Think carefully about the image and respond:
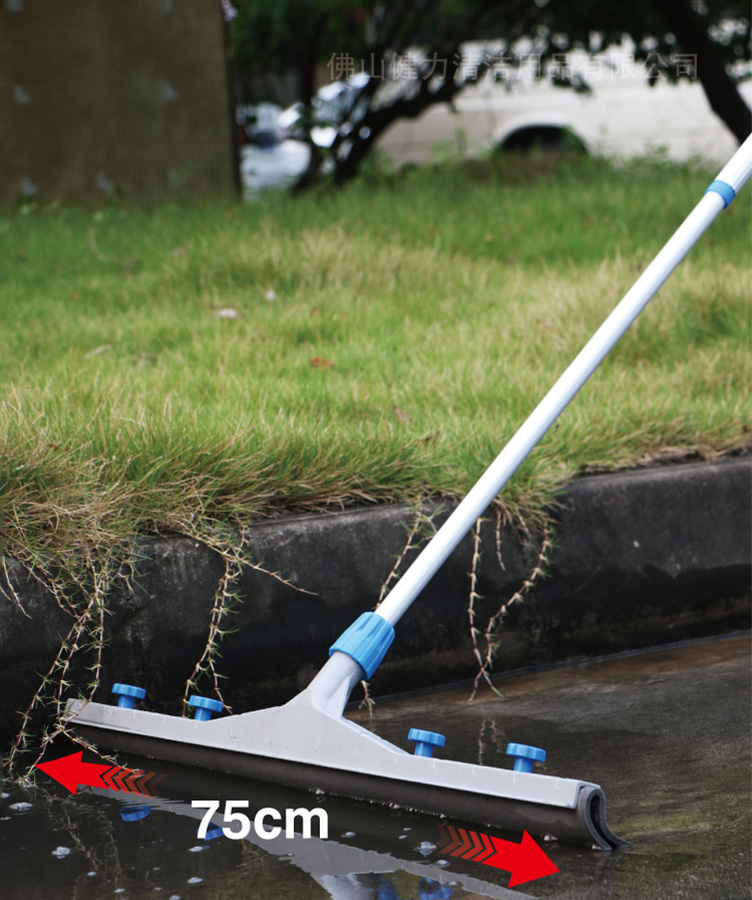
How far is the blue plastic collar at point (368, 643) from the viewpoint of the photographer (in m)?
1.97

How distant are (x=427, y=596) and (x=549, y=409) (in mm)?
584

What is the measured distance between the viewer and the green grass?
8.16ft

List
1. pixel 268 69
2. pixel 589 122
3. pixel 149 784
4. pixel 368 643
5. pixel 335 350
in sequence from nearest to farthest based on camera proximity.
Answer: pixel 368 643 < pixel 149 784 < pixel 335 350 < pixel 268 69 < pixel 589 122

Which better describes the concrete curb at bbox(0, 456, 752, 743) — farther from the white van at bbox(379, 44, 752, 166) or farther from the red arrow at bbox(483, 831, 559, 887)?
the white van at bbox(379, 44, 752, 166)

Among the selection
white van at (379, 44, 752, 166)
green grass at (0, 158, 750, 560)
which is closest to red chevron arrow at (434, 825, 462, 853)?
green grass at (0, 158, 750, 560)

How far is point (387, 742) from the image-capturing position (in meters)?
1.93

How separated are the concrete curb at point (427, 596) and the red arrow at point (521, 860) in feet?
2.46

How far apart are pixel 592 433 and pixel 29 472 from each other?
140 centimetres

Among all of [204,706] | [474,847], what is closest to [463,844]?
[474,847]

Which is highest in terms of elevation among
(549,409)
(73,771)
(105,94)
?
(105,94)

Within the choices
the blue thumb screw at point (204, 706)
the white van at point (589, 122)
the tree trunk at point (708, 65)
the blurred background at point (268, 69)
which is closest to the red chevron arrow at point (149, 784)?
the blue thumb screw at point (204, 706)

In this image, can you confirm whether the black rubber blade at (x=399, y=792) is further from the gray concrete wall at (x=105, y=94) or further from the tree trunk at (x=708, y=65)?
the tree trunk at (x=708, y=65)

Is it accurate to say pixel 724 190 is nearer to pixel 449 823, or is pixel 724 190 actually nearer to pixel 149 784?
pixel 449 823

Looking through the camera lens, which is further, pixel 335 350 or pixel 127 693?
pixel 335 350
